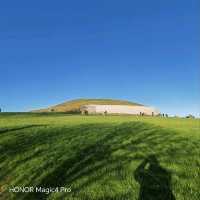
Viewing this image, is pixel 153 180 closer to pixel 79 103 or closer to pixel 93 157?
pixel 93 157

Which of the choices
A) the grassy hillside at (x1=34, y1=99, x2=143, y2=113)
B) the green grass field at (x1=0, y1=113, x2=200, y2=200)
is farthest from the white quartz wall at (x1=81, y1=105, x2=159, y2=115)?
the green grass field at (x1=0, y1=113, x2=200, y2=200)

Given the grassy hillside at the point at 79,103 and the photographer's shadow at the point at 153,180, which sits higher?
the grassy hillside at the point at 79,103

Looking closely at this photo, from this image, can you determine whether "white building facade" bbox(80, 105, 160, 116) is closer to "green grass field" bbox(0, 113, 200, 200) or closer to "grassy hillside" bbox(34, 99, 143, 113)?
"grassy hillside" bbox(34, 99, 143, 113)

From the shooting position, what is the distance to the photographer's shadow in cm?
945

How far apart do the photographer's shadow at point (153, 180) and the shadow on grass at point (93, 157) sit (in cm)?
36

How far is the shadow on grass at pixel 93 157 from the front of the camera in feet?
36.0

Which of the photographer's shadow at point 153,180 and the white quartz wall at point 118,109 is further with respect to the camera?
the white quartz wall at point 118,109

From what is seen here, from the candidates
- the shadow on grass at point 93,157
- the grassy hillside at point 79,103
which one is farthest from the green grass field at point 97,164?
the grassy hillside at point 79,103

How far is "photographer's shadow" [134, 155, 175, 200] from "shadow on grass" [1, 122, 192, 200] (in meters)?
0.36

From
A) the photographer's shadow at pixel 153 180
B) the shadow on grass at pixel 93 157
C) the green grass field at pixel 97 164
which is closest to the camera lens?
the photographer's shadow at pixel 153 180

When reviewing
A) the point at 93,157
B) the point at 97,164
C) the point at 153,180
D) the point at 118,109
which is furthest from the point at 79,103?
the point at 153,180

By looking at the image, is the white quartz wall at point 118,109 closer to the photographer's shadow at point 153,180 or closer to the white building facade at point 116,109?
the white building facade at point 116,109

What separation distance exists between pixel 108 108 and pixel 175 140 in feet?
400

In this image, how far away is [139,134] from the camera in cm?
1825
